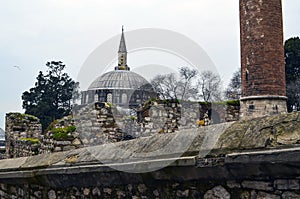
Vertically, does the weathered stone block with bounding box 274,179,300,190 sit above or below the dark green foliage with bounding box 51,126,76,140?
below

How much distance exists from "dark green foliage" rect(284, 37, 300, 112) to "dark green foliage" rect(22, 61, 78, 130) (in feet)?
51.2

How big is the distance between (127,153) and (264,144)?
169 centimetres

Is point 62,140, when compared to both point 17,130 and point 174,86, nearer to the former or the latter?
point 17,130

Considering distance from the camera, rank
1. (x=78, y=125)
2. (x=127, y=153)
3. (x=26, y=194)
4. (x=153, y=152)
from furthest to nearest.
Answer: (x=78, y=125)
(x=26, y=194)
(x=127, y=153)
(x=153, y=152)

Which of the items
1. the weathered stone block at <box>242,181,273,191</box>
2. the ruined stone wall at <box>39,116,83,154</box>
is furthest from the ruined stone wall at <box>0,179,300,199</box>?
the ruined stone wall at <box>39,116,83,154</box>

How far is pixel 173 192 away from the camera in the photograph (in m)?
3.71

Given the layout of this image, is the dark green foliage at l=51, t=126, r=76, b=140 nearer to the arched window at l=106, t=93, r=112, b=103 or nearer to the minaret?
the arched window at l=106, t=93, r=112, b=103

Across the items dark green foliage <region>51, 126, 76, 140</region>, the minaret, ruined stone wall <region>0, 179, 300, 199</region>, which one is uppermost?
the minaret

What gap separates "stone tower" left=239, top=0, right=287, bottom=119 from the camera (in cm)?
1647

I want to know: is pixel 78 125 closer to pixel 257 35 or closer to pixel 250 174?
pixel 250 174

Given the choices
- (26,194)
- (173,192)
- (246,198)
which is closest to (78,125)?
(26,194)

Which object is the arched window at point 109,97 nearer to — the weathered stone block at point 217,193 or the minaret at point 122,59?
the minaret at point 122,59

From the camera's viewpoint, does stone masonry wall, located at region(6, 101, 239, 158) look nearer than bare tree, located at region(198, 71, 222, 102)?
Yes

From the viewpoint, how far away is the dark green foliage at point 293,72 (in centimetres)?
2587
